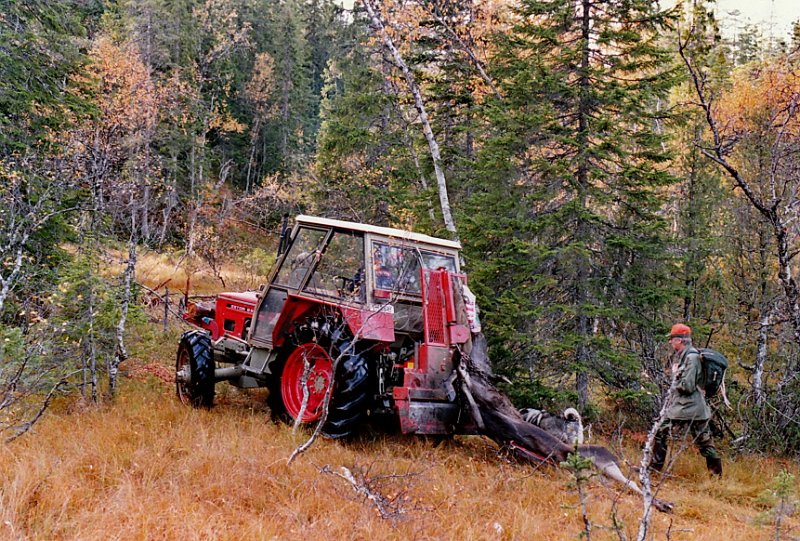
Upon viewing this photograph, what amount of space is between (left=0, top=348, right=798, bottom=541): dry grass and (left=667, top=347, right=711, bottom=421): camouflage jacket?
702 mm

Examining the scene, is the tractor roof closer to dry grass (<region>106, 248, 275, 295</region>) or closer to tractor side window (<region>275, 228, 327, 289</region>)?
tractor side window (<region>275, 228, 327, 289</region>)

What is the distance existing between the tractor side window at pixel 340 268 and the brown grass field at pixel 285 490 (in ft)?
5.17

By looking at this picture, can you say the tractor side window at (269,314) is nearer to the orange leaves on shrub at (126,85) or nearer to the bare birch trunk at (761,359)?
the bare birch trunk at (761,359)

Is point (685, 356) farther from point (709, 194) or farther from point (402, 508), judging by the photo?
point (709, 194)

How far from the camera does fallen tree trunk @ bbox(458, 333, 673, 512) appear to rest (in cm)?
519

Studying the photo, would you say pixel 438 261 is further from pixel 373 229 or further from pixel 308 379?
pixel 308 379

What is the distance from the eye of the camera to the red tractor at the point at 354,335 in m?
5.79

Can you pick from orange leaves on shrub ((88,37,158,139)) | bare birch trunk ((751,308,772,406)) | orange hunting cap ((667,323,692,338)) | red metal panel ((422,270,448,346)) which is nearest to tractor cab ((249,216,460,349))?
red metal panel ((422,270,448,346))

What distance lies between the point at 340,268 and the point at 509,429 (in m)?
2.46

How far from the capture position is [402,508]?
4410 millimetres

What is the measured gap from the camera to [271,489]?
14.9 feet

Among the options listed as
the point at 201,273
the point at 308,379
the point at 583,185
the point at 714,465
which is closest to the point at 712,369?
the point at 714,465

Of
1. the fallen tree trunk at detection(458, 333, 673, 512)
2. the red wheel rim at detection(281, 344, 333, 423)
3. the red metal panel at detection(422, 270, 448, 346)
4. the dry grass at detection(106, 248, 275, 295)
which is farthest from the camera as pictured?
the dry grass at detection(106, 248, 275, 295)

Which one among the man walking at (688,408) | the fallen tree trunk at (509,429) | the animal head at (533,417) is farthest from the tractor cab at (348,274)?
the man walking at (688,408)
